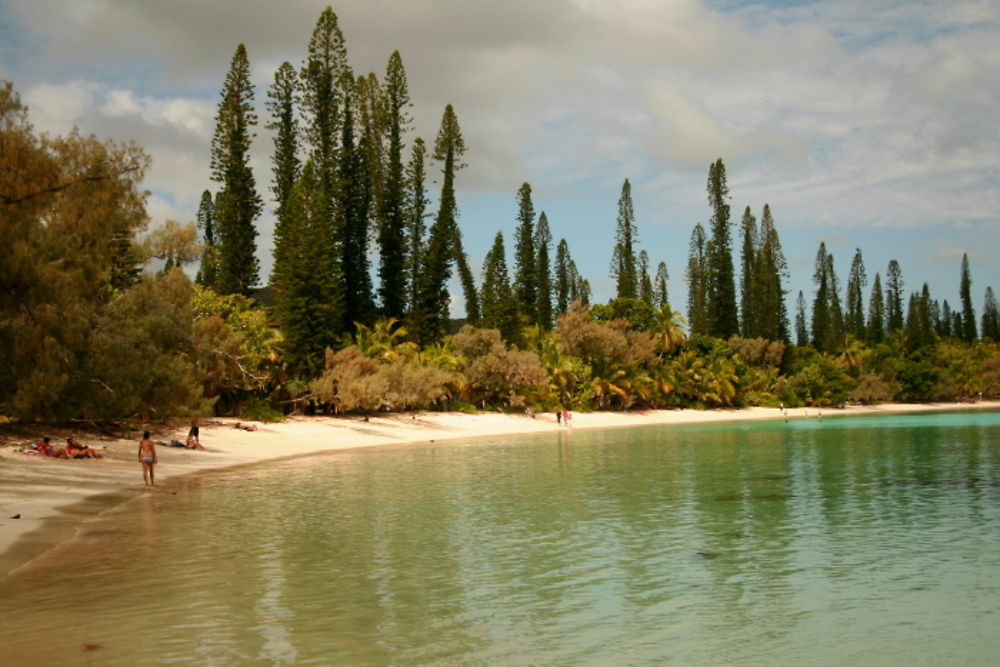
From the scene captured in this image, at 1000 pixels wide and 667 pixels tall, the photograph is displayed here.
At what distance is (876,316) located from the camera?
11544 cm

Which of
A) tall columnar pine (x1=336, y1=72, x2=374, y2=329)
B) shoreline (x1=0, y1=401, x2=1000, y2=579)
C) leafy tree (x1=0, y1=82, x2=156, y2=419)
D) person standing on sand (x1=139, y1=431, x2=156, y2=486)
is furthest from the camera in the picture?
tall columnar pine (x1=336, y1=72, x2=374, y2=329)

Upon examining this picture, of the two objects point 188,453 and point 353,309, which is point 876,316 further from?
point 188,453

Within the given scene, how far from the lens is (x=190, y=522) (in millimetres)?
17453

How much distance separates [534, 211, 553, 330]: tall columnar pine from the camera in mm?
79812

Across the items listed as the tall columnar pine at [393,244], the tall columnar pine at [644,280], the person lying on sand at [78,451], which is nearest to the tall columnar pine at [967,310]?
the tall columnar pine at [644,280]

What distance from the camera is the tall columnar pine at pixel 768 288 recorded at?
3738 inches

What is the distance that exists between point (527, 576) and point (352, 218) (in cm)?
4992

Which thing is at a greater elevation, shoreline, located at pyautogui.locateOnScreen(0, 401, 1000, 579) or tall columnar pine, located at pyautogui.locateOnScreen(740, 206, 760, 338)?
tall columnar pine, located at pyautogui.locateOnScreen(740, 206, 760, 338)

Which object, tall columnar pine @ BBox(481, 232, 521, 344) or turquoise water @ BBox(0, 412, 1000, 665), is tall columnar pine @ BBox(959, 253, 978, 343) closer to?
tall columnar pine @ BBox(481, 232, 521, 344)

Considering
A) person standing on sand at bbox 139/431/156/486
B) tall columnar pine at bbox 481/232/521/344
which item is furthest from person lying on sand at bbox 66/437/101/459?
tall columnar pine at bbox 481/232/521/344

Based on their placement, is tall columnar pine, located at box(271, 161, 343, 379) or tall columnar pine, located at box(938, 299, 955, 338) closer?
tall columnar pine, located at box(271, 161, 343, 379)

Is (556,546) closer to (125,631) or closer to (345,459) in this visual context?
(125,631)

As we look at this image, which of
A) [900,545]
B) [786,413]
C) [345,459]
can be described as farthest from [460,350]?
[900,545]

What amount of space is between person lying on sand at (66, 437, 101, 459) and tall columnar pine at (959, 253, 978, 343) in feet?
419
